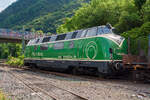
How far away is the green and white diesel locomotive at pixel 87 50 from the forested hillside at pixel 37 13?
128 m

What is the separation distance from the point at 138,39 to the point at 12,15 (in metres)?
183

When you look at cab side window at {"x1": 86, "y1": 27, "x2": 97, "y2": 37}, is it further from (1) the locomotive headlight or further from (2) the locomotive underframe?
(2) the locomotive underframe

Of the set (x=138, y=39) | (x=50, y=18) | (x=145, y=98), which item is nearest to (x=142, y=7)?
(x=138, y=39)

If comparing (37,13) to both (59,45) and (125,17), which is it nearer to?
(59,45)

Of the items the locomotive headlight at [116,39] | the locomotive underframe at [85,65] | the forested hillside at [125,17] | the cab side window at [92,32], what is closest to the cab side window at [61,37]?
the locomotive underframe at [85,65]

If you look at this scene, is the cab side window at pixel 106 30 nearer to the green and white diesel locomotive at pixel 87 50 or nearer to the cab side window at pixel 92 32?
the green and white diesel locomotive at pixel 87 50

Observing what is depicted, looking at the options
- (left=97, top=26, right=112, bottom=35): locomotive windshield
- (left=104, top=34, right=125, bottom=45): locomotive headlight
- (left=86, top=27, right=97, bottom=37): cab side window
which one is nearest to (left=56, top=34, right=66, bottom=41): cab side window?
(left=86, top=27, right=97, bottom=37): cab side window

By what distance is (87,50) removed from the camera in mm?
13227

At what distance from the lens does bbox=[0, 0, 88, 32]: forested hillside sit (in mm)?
153875

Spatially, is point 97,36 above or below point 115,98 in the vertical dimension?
above

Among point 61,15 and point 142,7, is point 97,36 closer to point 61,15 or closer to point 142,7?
point 142,7

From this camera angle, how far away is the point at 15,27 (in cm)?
15625

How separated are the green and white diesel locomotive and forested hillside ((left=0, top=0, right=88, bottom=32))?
127666 mm

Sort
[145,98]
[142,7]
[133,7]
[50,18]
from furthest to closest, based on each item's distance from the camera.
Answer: [50,18] < [133,7] < [142,7] < [145,98]
